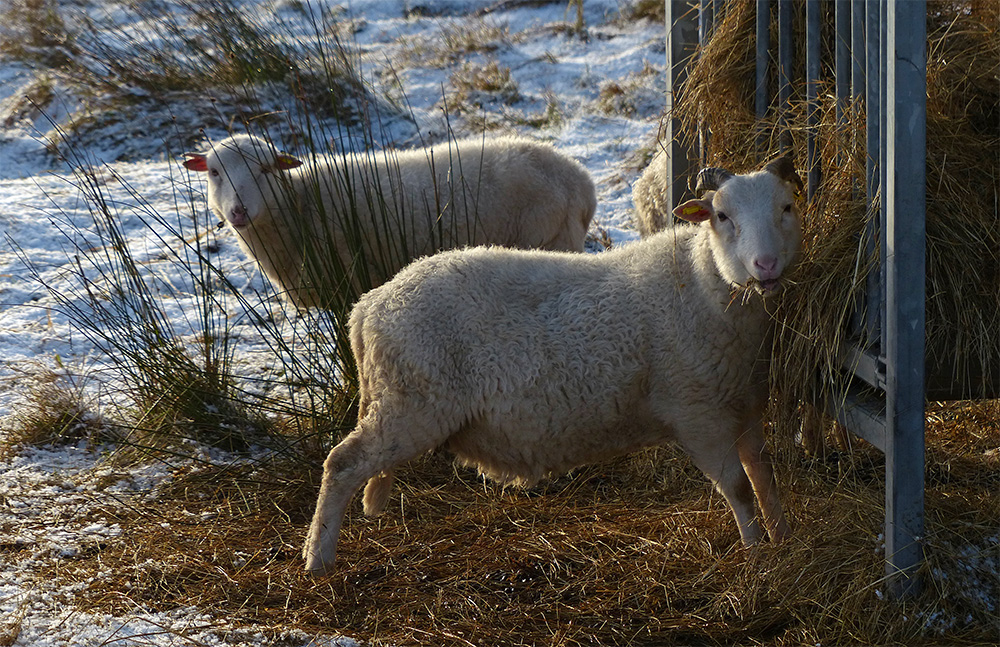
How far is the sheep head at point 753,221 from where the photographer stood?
10.8 feet

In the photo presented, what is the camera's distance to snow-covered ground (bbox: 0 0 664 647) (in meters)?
3.61

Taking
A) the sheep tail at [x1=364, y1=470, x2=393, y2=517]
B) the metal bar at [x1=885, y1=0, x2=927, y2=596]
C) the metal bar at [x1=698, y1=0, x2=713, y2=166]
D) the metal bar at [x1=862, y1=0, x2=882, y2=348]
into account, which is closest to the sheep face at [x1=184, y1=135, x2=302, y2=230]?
the sheep tail at [x1=364, y1=470, x2=393, y2=517]

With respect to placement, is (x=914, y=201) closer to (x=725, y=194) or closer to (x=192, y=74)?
(x=725, y=194)

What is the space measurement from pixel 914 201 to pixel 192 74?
8078 mm

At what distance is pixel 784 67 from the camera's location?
3.76 metres

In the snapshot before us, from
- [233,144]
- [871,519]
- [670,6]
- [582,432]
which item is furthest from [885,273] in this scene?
[233,144]

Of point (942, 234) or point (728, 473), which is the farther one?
point (728, 473)

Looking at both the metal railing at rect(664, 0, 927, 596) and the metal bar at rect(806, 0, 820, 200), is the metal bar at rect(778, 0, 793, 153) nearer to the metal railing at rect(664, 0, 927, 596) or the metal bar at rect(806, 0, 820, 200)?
the metal bar at rect(806, 0, 820, 200)

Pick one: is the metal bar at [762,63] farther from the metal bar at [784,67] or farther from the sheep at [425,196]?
the sheep at [425,196]

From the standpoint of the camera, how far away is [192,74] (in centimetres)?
941

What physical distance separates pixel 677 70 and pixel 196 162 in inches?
115

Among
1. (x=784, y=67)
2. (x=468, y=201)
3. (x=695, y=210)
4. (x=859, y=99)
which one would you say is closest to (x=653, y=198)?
(x=468, y=201)

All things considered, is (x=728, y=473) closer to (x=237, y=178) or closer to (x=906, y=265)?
(x=906, y=265)

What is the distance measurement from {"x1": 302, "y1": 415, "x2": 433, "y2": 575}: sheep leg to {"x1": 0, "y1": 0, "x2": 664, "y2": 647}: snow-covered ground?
460mm
